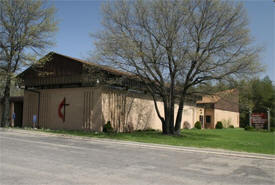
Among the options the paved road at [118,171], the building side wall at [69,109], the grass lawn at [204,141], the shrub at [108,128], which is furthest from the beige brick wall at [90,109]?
the paved road at [118,171]

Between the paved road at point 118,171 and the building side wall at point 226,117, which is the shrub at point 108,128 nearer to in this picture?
the paved road at point 118,171

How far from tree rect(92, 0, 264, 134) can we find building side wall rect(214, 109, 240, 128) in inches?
1018

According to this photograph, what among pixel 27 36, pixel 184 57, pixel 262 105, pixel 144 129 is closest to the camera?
pixel 184 57

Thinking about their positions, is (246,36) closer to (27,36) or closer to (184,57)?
(184,57)

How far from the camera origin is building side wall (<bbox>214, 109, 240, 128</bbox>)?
4423 cm

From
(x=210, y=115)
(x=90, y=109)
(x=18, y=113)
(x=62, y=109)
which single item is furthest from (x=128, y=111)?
(x=210, y=115)

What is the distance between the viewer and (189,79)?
20203mm

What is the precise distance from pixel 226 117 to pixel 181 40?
3323 centimetres

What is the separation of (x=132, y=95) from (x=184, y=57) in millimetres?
9881

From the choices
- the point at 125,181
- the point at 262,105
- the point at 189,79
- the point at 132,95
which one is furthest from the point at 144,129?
the point at 262,105

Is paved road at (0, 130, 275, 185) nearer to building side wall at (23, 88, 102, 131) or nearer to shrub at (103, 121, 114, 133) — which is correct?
shrub at (103, 121, 114, 133)

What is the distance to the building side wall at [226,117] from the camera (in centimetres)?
4423

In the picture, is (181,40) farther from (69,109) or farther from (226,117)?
(226,117)

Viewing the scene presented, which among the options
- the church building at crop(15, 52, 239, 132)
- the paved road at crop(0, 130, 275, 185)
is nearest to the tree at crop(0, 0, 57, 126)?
the church building at crop(15, 52, 239, 132)
